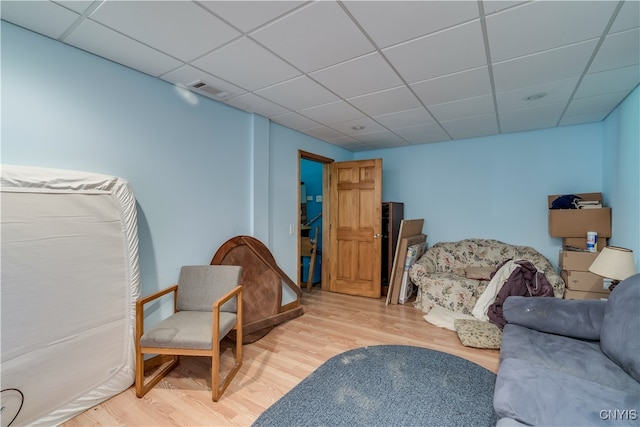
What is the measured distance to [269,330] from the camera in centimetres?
305

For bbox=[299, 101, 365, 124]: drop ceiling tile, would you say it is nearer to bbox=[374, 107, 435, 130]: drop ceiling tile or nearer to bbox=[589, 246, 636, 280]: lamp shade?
bbox=[374, 107, 435, 130]: drop ceiling tile

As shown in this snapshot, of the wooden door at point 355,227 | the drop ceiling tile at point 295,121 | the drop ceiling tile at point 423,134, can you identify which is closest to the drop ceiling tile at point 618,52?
the drop ceiling tile at point 423,134

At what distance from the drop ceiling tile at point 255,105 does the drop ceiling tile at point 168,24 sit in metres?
0.82

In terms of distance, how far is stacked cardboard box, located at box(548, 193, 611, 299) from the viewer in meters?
2.91

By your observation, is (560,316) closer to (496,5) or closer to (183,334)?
(496,5)

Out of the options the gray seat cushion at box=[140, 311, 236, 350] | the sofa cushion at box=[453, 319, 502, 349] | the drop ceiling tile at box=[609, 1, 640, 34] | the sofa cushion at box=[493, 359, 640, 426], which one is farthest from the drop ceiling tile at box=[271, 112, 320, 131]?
the sofa cushion at box=[493, 359, 640, 426]

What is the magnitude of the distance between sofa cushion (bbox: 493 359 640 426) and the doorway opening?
3551 mm

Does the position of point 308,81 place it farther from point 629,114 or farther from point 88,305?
point 629,114

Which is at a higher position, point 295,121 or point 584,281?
point 295,121

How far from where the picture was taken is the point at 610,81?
2.38m

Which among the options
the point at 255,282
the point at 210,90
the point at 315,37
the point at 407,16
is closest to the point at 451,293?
the point at 255,282

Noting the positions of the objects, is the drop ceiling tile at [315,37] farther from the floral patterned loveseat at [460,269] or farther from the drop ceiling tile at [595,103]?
the floral patterned loveseat at [460,269]

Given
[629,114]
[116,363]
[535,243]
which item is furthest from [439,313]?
[116,363]

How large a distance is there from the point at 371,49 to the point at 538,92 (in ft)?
6.04
